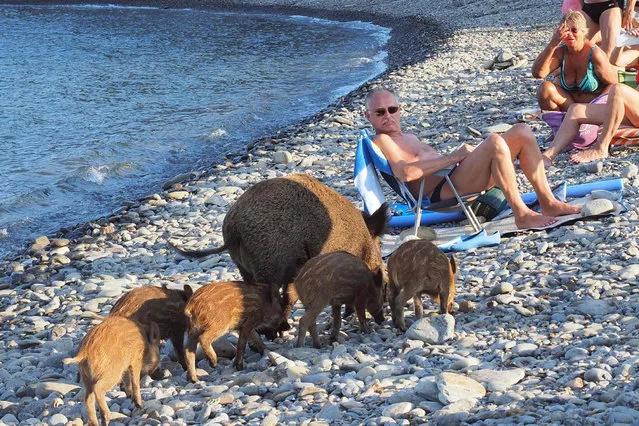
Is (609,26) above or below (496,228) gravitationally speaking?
above

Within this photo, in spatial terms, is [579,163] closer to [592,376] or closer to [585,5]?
Answer: [585,5]

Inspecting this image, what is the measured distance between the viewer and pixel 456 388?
16.1 feet

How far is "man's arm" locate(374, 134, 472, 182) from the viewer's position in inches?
331

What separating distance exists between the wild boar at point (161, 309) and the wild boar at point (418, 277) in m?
1.45

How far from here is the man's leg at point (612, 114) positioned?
10188mm

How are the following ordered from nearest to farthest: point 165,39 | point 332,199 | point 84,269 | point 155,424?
point 155,424
point 332,199
point 84,269
point 165,39

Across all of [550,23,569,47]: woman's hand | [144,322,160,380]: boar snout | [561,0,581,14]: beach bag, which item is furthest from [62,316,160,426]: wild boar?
[561,0,581,14]: beach bag

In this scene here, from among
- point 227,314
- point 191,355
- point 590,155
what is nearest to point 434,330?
point 227,314

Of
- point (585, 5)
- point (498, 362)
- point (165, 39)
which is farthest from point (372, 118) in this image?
Result: point (165, 39)

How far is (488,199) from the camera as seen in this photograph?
8805mm

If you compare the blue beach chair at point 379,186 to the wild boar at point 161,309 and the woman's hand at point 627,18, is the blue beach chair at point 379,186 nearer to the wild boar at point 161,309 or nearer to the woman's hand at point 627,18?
the wild boar at point 161,309

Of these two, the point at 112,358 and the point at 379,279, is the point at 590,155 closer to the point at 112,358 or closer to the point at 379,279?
the point at 379,279

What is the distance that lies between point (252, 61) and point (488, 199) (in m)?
21.6

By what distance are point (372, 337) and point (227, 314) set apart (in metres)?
1.13
